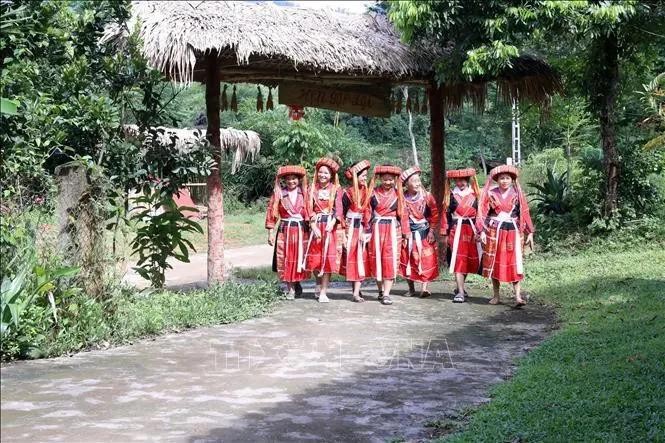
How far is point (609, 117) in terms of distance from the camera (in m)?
13.2

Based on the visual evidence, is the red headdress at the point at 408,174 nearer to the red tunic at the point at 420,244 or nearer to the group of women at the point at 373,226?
the group of women at the point at 373,226

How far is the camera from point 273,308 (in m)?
9.30

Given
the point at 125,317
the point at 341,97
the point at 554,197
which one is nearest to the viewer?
the point at 125,317

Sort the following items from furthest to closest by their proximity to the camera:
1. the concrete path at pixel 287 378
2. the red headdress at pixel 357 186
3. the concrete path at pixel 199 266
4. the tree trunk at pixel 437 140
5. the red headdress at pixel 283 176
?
the tree trunk at pixel 437 140
the concrete path at pixel 199 266
the red headdress at pixel 357 186
the red headdress at pixel 283 176
the concrete path at pixel 287 378

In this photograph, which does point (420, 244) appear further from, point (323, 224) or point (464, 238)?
point (323, 224)

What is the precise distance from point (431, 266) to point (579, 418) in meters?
5.59

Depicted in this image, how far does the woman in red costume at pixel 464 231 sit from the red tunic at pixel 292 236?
6.02ft

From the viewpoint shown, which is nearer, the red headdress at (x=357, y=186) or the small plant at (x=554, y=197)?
the red headdress at (x=357, y=186)

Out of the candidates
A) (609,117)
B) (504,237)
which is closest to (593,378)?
(504,237)

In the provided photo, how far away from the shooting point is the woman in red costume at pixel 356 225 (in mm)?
10016

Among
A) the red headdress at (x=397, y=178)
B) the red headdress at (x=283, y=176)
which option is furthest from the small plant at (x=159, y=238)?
the red headdress at (x=397, y=178)

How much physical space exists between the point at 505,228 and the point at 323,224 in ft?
7.10

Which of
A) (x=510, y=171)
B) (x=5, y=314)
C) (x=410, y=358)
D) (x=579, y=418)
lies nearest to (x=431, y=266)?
(x=510, y=171)

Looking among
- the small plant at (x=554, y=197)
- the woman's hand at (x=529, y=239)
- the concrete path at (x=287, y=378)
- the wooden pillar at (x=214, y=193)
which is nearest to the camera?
the concrete path at (x=287, y=378)
